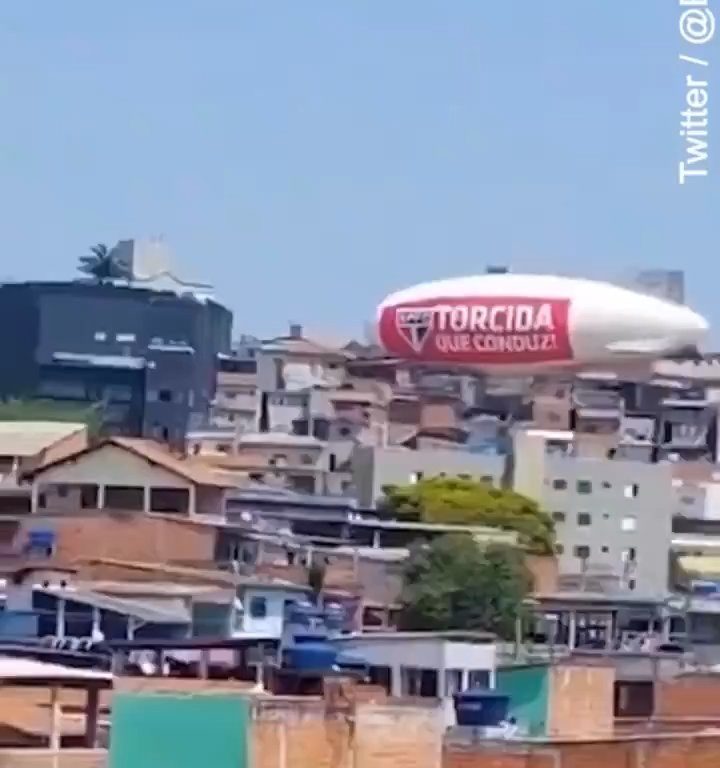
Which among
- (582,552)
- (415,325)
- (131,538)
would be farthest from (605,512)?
(131,538)

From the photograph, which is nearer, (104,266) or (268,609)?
(268,609)

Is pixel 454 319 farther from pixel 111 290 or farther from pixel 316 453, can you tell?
pixel 111 290

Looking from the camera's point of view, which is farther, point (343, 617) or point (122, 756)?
point (343, 617)

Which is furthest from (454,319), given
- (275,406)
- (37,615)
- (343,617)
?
(37,615)

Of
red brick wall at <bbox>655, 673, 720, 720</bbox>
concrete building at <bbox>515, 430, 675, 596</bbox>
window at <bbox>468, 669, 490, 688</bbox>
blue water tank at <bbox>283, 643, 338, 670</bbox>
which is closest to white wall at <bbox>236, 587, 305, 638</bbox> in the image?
window at <bbox>468, 669, 490, 688</bbox>

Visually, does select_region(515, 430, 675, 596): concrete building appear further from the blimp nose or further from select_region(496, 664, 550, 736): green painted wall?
select_region(496, 664, 550, 736): green painted wall

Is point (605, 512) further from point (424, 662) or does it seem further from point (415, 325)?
point (424, 662)
